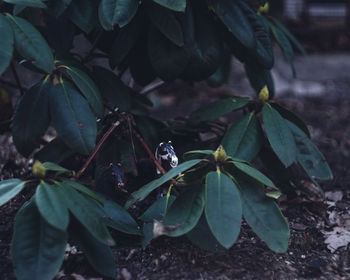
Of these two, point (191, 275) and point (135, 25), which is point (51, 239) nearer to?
point (191, 275)

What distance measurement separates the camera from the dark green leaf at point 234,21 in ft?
4.88

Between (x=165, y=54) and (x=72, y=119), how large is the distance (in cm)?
37

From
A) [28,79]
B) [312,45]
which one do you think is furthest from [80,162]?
[312,45]

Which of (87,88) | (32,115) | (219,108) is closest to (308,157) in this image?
(219,108)

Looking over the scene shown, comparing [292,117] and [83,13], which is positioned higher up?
[83,13]

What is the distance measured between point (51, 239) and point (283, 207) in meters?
0.89

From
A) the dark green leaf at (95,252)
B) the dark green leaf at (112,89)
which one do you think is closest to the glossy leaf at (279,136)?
the dark green leaf at (112,89)

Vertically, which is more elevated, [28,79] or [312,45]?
[28,79]

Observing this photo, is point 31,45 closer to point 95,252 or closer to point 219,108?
point 95,252

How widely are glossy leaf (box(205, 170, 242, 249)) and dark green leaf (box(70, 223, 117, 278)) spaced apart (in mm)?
264

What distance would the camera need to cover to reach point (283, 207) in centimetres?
170

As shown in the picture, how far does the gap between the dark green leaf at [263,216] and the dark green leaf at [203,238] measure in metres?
0.12

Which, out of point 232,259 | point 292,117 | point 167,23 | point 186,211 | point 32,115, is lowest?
point 232,259

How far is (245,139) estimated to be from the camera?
1.50 m
